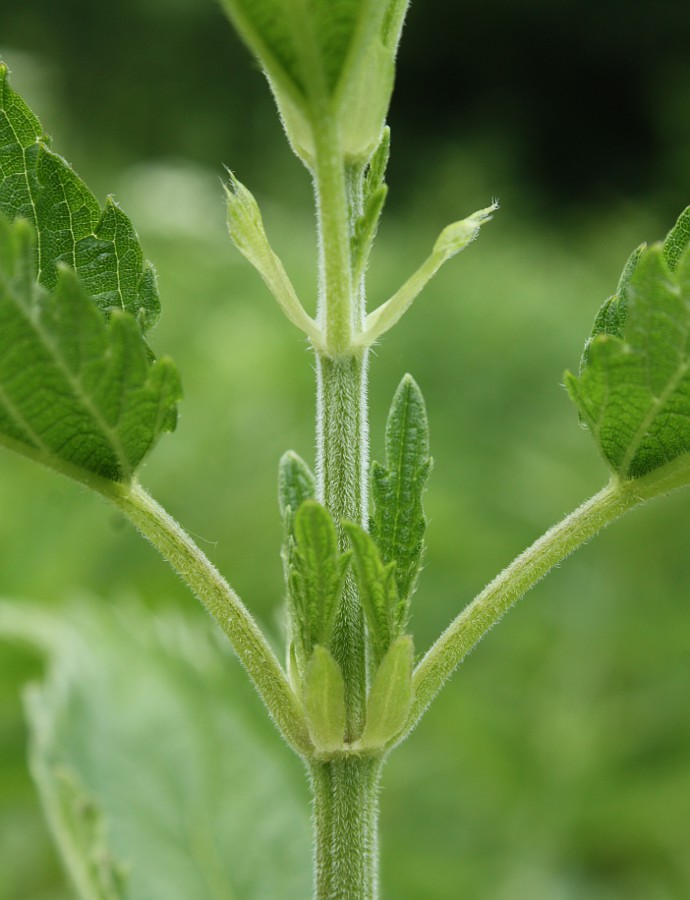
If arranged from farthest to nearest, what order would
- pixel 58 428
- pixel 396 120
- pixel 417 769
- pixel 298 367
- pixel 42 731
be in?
pixel 396 120 → pixel 298 367 → pixel 417 769 → pixel 42 731 → pixel 58 428

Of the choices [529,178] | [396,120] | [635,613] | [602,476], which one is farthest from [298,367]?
[396,120]

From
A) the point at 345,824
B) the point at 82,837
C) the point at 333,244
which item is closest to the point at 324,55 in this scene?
the point at 333,244

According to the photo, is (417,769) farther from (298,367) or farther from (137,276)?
(137,276)

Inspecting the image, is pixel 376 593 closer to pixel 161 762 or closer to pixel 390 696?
pixel 390 696

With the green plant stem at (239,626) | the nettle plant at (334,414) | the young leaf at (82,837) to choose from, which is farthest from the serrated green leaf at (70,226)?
the young leaf at (82,837)

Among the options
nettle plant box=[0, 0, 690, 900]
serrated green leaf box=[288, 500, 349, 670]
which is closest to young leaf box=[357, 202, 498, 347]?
nettle plant box=[0, 0, 690, 900]

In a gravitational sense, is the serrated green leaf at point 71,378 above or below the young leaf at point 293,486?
above

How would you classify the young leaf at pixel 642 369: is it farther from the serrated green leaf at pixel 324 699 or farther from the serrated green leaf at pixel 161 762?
the serrated green leaf at pixel 161 762
